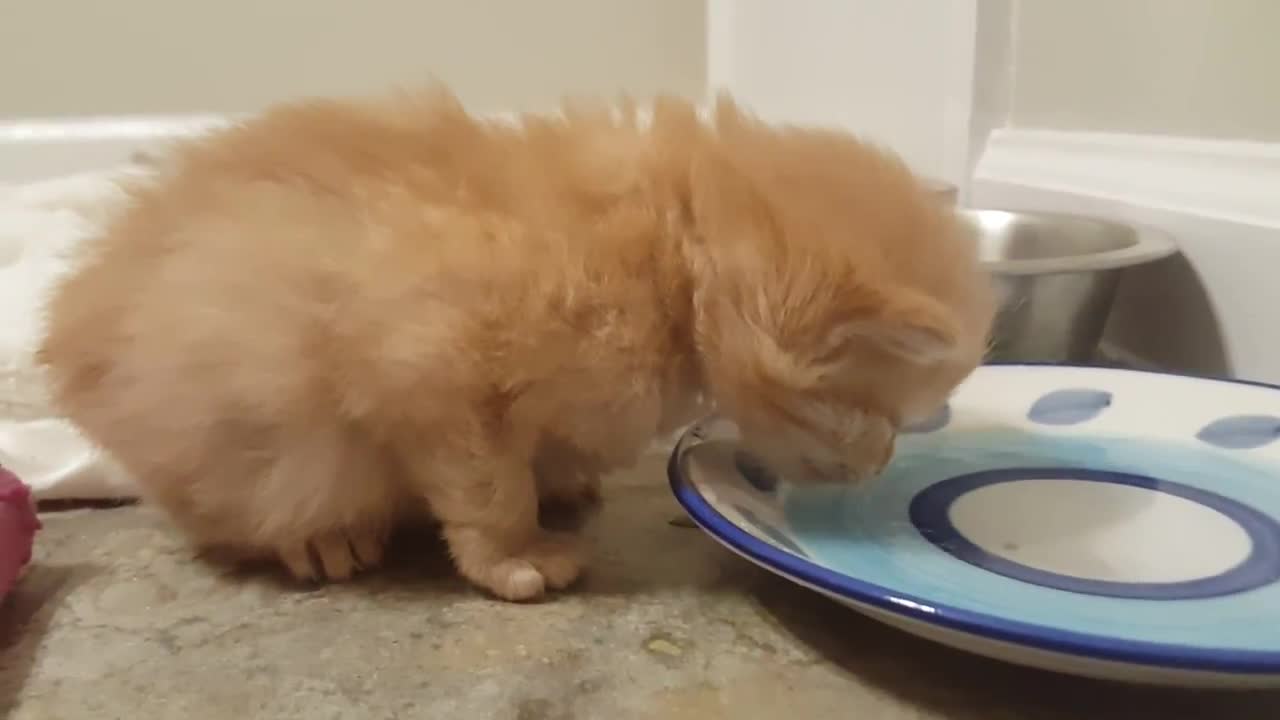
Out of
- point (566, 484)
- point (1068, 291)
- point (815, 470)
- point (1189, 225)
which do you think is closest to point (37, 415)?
point (566, 484)

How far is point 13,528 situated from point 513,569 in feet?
1.08

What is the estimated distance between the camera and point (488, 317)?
72 cm

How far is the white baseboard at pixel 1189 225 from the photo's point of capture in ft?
3.60

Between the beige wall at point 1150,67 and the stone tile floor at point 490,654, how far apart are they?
72 cm

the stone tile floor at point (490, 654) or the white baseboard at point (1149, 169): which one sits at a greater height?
the white baseboard at point (1149, 169)

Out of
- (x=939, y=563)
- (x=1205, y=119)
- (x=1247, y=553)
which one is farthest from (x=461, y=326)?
(x=1205, y=119)

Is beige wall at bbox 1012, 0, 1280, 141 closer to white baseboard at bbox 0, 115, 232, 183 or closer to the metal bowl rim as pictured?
the metal bowl rim

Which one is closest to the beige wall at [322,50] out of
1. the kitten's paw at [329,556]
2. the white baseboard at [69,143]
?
the white baseboard at [69,143]

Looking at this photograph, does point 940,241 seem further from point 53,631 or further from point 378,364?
point 53,631

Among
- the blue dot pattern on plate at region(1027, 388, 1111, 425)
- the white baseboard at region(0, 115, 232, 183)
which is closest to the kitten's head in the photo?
the blue dot pattern on plate at region(1027, 388, 1111, 425)

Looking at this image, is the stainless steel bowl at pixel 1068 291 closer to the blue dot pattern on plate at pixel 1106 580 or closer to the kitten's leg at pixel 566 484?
the blue dot pattern on plate at pixel 1106 580

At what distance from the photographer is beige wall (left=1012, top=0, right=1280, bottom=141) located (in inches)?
44.8

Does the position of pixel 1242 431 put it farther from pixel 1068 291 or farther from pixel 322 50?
pixel 322 50

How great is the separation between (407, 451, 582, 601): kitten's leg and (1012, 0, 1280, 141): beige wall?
31.4 inches
